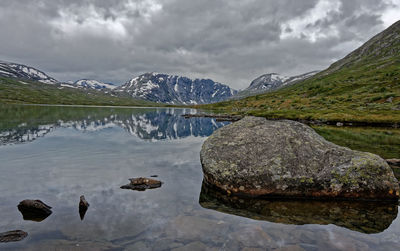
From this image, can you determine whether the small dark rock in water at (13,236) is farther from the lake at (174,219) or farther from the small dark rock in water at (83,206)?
the small dark rock in water at (83,206)

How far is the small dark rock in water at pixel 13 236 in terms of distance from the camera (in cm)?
805

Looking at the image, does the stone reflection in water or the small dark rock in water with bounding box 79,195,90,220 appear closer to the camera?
the stone reflection in water

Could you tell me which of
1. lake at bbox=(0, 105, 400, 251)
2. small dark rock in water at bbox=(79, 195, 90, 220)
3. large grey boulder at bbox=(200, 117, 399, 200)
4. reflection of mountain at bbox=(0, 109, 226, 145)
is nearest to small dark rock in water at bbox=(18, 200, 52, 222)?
lake at bbox=(0, 105, 400, 251)

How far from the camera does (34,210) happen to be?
10266 millimetres

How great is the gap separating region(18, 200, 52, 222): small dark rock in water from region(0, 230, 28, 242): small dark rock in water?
4.40 feet

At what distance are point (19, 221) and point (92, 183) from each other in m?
5.18

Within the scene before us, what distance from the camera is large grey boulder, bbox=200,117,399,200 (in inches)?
480

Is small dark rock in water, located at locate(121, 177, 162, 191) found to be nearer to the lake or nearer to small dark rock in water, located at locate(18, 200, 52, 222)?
the lake

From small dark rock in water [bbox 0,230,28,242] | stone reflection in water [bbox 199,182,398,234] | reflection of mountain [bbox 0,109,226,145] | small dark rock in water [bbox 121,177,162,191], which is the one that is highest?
reflection of mountain [bbox 0,109,226,145]

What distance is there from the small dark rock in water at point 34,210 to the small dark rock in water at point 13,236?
134cm

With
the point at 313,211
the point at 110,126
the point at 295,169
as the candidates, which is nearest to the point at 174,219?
the point at 313,211

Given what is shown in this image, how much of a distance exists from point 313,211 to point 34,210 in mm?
12992

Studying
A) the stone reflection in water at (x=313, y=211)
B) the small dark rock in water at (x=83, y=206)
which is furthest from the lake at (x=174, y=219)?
the small dark rock in water at (x=83, y=206)

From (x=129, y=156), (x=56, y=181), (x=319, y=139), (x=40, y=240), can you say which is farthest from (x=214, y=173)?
(x=129, y=156)
